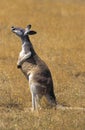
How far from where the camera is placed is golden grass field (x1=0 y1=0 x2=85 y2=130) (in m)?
9.09

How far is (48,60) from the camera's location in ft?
47.5

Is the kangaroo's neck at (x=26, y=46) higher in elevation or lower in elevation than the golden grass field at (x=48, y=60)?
higher

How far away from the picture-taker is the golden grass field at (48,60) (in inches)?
358

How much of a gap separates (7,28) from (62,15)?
14.6 feet

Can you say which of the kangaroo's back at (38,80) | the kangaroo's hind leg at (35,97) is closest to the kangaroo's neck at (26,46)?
the kangaroo's back at (38,80)

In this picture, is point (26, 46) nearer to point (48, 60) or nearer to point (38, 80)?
point (38, 80)

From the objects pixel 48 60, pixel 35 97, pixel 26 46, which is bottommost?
pixel 48 60

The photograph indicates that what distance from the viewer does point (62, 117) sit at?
9.18 m

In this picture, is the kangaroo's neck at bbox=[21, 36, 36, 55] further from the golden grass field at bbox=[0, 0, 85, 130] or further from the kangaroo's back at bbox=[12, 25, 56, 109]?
the golden grass field at bbox=[0, 0, 85, 130]

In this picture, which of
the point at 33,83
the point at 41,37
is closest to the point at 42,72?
the point at 33,83

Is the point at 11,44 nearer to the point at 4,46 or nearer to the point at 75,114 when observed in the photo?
the point at 4,46

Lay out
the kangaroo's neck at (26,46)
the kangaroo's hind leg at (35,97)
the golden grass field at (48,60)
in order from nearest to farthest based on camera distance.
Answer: the golden grass field at (48,60) → the kangaroo's hind leg at (35,97) → the kangaroo's neck at (26,46)

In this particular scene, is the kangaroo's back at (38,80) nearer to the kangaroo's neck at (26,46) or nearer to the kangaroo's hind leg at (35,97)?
the kangaroo's hind leg at (35,97)

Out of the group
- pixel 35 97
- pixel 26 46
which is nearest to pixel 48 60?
pixel 26 46
